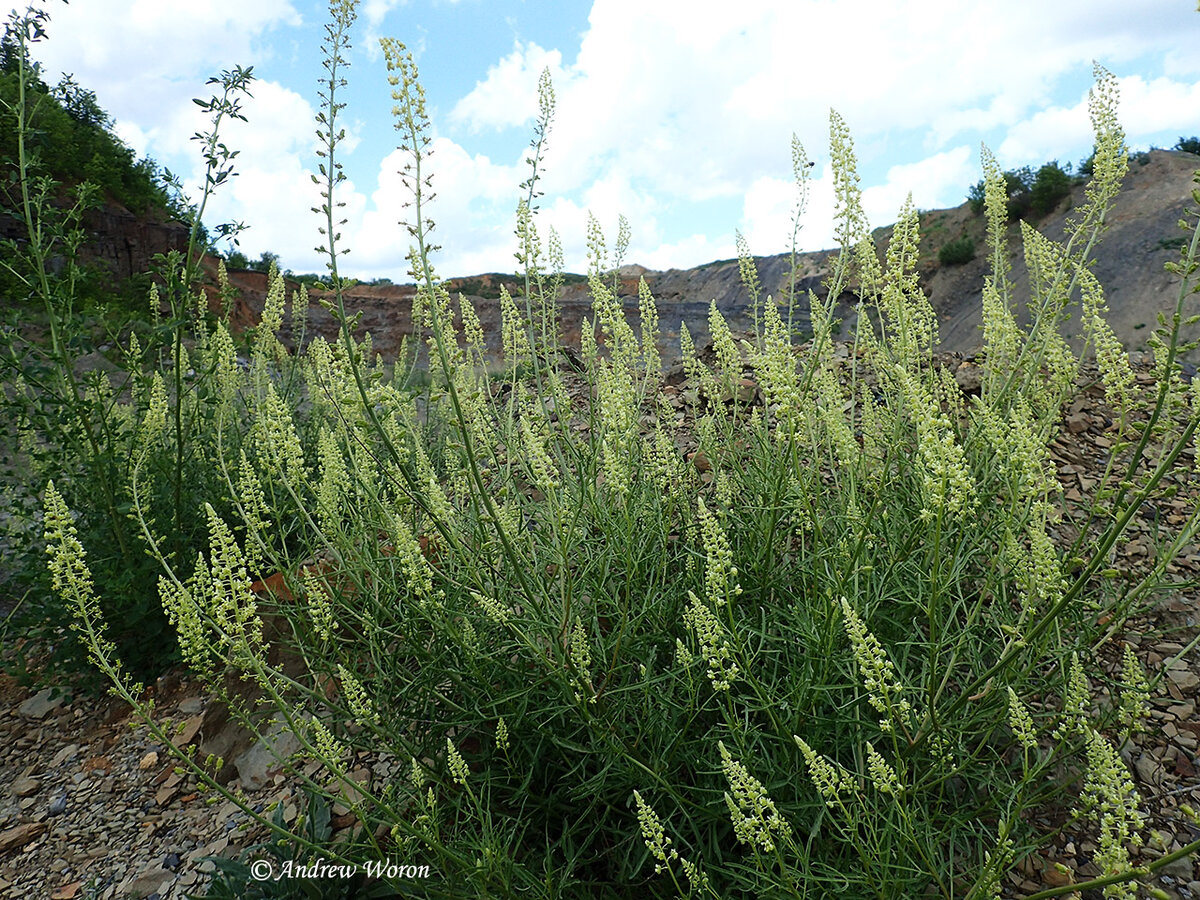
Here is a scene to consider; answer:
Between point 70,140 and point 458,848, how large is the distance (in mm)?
13572

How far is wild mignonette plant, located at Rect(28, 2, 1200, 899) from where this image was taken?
197 cm

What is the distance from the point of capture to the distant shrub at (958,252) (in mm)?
23953

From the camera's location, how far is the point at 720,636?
1945 mm

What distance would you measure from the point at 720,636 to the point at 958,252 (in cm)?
2653

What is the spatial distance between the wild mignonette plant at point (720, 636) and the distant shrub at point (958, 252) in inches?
938

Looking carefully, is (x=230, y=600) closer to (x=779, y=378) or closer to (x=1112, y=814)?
(x=779, y=378)

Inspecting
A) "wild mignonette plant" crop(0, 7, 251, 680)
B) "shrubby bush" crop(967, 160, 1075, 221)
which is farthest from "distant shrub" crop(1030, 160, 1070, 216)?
"wild mignonette plant" crop(0, 7, 251, 680)

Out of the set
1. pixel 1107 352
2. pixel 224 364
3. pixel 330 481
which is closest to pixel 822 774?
pixel 1107 352

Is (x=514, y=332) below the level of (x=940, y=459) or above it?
above

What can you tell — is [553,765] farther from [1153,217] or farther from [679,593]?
[1153,217]

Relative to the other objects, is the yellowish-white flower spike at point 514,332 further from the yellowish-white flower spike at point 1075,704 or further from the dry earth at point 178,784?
the yellowish-white flower spike at point 1075,704

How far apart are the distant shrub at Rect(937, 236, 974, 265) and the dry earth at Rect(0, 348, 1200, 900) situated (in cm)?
2267

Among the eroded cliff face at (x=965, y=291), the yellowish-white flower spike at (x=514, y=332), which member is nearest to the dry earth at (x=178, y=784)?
the yellowish-white flower spike at (x=514, y=332)

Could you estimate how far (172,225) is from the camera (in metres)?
15.4
